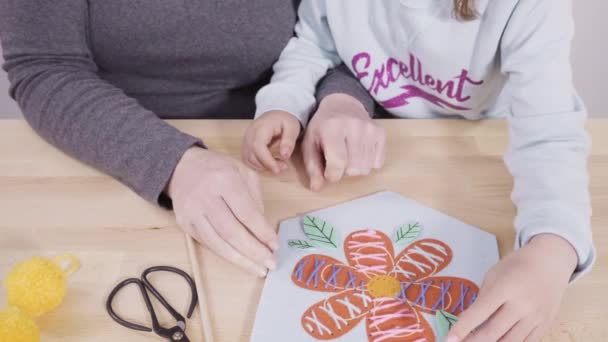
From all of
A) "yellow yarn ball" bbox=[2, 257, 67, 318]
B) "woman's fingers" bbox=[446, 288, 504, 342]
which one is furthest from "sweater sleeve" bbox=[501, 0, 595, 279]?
"yellow yarn ball" bbox=[2, 257, 67, 318]

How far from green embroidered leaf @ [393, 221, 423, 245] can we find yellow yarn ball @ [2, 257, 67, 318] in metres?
0.31

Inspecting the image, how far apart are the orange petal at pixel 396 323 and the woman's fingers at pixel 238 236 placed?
4.2 inches

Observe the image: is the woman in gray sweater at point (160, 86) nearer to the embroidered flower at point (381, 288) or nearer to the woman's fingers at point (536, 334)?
the embroidered flower at point (381, 288)

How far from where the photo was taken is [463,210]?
596 millimetres

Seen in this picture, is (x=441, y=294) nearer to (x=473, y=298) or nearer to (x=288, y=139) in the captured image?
(x=473, y=298)

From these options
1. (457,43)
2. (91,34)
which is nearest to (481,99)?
(457,43)

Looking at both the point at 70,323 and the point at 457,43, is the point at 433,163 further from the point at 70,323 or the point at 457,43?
the point at 70,323

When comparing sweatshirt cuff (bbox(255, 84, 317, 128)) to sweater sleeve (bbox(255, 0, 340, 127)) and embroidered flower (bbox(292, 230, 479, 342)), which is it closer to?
sweater sleeve (bbox(255, 0, 340, 127))

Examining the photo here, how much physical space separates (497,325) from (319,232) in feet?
0.63

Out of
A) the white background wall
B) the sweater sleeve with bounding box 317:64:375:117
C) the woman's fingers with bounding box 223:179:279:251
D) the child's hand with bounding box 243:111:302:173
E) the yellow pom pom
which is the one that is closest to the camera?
the yellow pom pom

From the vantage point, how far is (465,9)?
2.11ft

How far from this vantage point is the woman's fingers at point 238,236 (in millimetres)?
526

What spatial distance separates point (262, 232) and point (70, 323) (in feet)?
0.60

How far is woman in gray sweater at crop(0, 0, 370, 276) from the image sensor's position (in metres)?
0.56
